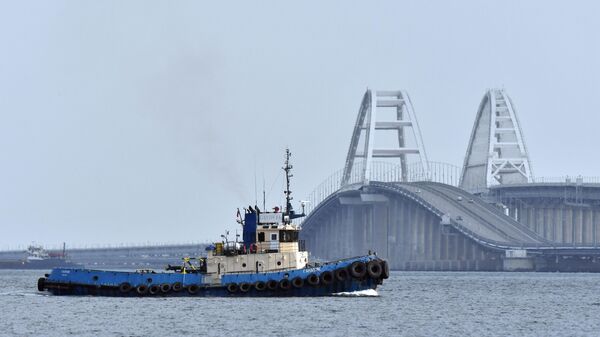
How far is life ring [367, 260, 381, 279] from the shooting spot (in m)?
102

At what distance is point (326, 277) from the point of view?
101m

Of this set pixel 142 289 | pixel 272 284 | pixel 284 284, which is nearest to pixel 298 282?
pixel 284 284

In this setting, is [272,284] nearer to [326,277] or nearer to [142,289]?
[326,277]

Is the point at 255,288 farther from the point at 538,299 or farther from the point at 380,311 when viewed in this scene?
the point at 538,299

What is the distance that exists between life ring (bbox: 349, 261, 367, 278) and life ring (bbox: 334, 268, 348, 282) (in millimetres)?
362

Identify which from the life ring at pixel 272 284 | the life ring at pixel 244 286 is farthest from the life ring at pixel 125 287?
the life ring at pixel 272 284

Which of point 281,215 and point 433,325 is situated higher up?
point 281,215

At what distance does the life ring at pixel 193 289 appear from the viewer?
102 metres

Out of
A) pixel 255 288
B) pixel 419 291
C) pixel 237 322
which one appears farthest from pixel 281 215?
pixel 419 291

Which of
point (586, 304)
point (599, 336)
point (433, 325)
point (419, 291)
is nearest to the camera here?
point (599, 336)

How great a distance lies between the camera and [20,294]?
12362cm

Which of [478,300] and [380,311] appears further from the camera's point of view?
[478,300]

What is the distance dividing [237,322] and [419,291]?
→ 48090 millimetres

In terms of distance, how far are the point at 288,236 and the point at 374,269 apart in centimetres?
571
